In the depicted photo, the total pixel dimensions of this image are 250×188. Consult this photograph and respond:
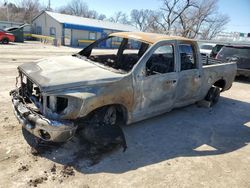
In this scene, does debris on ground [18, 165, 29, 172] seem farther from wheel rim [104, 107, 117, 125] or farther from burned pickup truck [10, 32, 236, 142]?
wheel rim [104, 107, 117, 125]

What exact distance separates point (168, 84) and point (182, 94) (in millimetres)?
716

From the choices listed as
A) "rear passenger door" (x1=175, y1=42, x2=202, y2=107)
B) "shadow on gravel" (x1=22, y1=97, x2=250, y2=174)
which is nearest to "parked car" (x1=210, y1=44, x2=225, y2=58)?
"shadow on gravel" (x1=22, y1=97, x2=250, y2=174)

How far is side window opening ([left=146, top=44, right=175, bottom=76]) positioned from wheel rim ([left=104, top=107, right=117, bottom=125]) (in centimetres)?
101

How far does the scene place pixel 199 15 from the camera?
45.3m

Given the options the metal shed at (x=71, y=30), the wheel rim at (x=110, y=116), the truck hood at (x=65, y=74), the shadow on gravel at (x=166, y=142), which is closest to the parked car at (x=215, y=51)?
the shadow on gravel at (x=166, y=142)

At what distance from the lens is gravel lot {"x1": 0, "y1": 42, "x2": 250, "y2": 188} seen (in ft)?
10.2

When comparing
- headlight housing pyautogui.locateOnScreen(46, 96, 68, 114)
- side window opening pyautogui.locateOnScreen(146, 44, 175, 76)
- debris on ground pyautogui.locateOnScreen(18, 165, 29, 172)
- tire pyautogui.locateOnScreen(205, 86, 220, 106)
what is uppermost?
side window opening pyautogui.locateOnScreen(146, 44, 175, 76)

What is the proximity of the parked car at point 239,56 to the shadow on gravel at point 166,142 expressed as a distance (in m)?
4.93

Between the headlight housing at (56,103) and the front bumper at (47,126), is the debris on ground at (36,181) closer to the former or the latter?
the front bumper at (47,126)

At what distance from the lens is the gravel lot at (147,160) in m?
3.12

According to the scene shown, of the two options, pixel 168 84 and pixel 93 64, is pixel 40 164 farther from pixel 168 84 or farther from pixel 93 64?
pixel 168 84

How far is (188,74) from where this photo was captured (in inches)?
200

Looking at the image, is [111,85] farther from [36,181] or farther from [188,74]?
[188,74]

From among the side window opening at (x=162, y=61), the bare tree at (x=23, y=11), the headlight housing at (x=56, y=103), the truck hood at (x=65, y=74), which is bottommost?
the headlight housing at (x=56, y=103)
